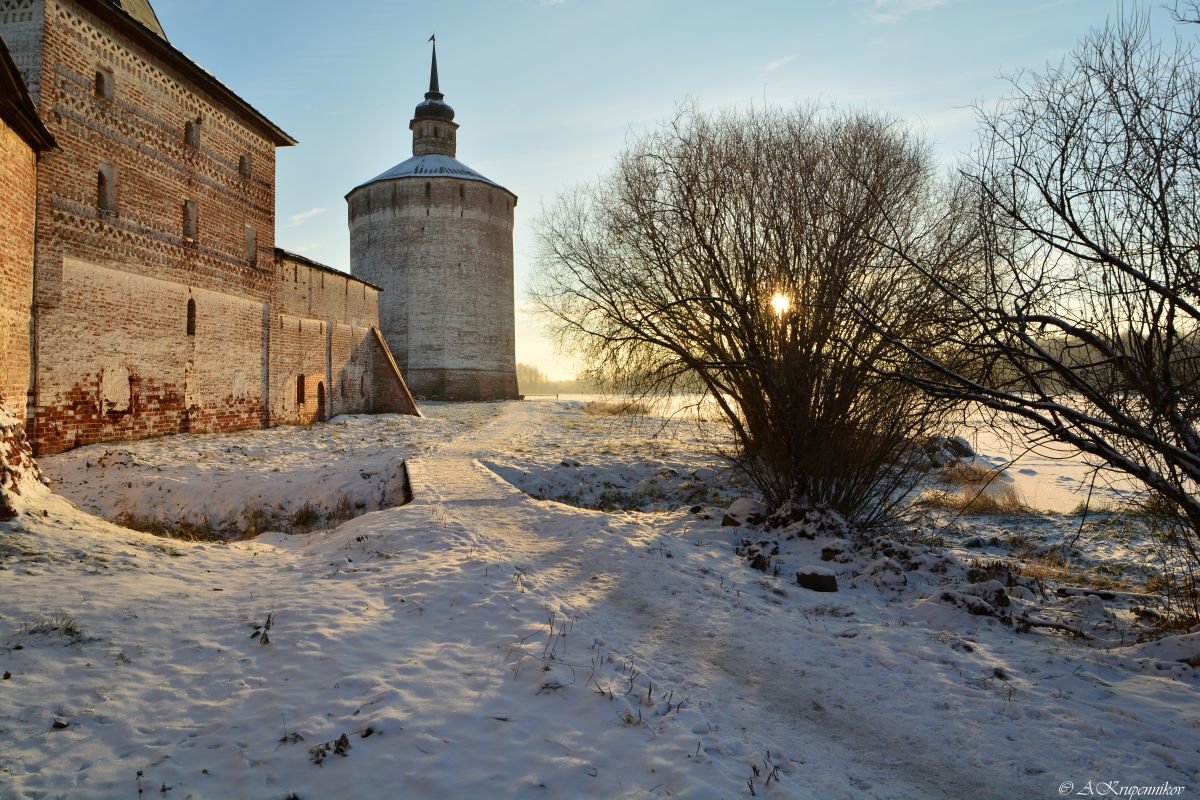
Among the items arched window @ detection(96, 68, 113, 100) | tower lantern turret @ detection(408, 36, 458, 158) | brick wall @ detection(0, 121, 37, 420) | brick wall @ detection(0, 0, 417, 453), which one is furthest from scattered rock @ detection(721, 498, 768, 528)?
tower lantern turret @ detection(408, 36, 458, 158)

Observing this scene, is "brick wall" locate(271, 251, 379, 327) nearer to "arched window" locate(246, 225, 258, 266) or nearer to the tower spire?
"arched window" locate(246, 225, 258, 266)

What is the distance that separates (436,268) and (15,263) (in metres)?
24.0

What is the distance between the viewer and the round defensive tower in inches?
1334

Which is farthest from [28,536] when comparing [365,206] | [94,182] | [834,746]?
[365,206]

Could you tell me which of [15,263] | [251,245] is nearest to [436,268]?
[251,245]

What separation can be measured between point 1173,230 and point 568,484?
33.0ft

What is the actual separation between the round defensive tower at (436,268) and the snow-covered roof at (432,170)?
5 centimetres

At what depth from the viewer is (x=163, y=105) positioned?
14.1 metres

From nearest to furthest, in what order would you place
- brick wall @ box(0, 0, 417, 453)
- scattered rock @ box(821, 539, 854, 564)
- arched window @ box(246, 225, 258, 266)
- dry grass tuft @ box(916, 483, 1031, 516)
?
scattered rock @ box(821, 539, 854, 564)
brick wall @ box(0, 0, 417, 453)
dry grass tuft @ box(916, 483, 1031, 516)
arched window @ box(246, 225, 258, 266)

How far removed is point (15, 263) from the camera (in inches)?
404

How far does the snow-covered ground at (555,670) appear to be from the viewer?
323cm

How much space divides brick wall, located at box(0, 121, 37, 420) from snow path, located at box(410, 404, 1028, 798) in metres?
6.68

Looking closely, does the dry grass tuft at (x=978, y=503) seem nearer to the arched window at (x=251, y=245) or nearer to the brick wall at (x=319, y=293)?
the arched window at (x=251, y=245)

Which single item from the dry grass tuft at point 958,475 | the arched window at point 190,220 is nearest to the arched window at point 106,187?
the arched window at point 190,220
